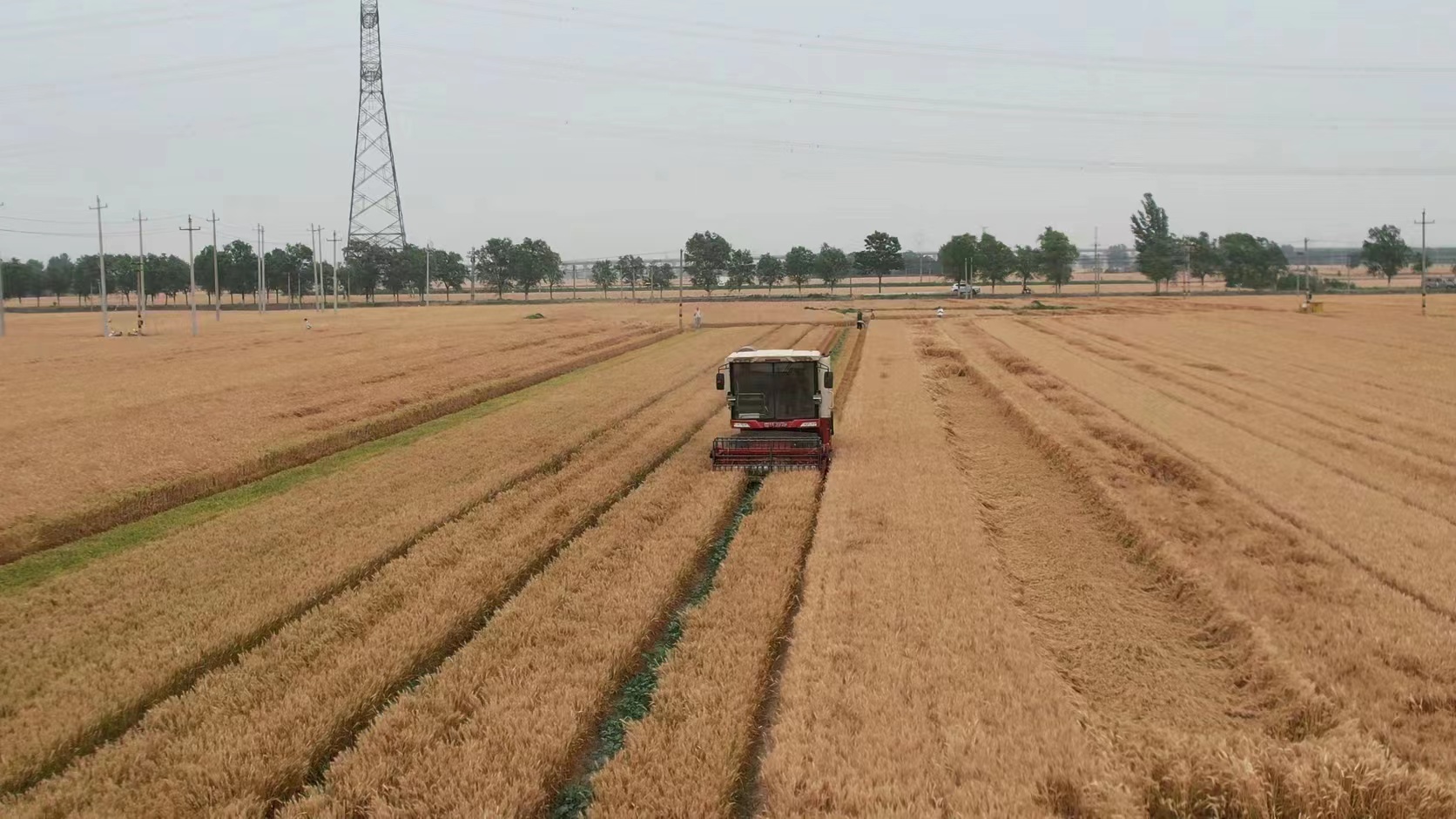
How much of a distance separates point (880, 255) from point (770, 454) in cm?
17199

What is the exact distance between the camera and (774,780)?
22.6ft

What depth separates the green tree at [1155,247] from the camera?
150 metres

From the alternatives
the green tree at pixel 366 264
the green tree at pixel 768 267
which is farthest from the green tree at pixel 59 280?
the green tree at pixel 768 267

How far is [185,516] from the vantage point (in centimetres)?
1648

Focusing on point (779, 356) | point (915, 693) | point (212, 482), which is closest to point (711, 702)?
point (915, 693)

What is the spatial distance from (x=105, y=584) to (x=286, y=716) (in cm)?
612

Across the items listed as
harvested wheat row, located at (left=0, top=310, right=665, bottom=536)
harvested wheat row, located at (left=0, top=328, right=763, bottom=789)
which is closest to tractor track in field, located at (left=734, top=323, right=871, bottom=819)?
harvested wheat row, located at (left=0, top=328, right=763, bottom=789)

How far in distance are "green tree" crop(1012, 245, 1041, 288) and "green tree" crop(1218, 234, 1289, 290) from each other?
1325 inches

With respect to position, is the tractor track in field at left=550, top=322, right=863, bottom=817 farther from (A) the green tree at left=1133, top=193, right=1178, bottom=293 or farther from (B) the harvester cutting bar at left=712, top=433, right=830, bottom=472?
(A) the green tree at left=1133, top=193, right=1178, bottom=293

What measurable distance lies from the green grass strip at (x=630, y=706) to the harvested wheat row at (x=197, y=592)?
4.41 m

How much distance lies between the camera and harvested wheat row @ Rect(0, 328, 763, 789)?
8.41m

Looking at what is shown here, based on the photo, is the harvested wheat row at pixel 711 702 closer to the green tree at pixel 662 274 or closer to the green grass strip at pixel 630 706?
the green grass strip at pixel 630 706

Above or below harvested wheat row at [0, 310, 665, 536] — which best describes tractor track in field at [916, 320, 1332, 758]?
below

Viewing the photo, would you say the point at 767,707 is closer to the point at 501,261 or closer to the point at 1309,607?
the point at 1309,607
